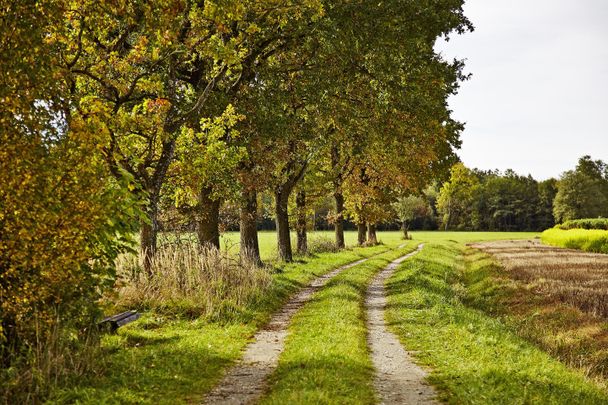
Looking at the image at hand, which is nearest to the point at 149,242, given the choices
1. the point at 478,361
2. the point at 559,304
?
the point at 478,361

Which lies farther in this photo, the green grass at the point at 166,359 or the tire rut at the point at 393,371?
the tire rut at the point at 393,371

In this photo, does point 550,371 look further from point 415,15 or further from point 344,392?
point 415,15

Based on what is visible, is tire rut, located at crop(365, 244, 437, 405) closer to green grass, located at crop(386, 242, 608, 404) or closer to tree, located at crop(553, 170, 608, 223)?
green grass, located at crop(386, 242, 608, 404)

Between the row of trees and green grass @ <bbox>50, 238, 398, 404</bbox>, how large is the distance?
3.59 ft

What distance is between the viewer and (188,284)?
14.4 metres

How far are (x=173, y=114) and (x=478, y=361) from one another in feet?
33.3

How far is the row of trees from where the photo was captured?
7.36 metres

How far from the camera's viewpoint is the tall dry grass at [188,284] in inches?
525

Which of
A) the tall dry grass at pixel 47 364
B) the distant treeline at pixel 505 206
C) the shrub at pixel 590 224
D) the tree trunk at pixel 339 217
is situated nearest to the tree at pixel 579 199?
the distant treeline at pixel 505 206

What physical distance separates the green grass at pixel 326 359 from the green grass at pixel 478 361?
1.11m

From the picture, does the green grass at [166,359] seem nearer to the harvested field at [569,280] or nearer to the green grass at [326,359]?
the green grass at [326,359]

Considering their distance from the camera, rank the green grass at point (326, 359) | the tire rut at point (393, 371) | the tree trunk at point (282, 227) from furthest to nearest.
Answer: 1. the tree trunk at point (282, 227)
2. the tire rut at point (393, 371)
3. the green grass at point (326, 359)

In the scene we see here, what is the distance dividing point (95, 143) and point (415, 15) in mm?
11524

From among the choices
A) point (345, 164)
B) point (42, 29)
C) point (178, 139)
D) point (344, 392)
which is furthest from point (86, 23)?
point (345, 164)
